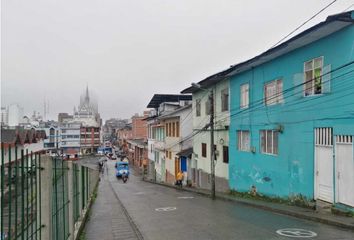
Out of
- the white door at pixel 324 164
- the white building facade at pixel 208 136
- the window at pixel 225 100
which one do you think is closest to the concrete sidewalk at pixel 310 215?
the white door at pixel 324 164

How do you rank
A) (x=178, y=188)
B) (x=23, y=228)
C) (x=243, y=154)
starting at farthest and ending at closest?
(x=178, y=188) < (x=243, y=154) < (x=23, y=228)

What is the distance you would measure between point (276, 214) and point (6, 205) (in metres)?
13.0

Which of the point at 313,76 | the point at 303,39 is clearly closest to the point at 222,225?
the point at 313,76

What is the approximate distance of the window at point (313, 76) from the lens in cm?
1538

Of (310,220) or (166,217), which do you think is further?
(166,217)

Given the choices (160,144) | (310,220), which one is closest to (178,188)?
(160,144)

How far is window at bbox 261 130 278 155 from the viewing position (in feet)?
63.3

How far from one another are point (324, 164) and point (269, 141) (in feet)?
17.4

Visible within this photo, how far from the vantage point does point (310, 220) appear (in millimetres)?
13609

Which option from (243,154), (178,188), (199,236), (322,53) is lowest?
(178,188)

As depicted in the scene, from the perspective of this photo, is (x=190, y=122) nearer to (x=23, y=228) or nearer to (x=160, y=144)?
(x=160, y=144)

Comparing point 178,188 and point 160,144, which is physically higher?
point 160,144

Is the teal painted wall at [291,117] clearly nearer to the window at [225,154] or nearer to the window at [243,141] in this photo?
the window at [243,141]

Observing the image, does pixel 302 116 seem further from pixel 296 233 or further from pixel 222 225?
pixel 296 233
